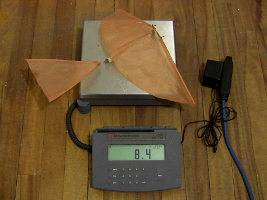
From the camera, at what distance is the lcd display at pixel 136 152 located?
0.77 m

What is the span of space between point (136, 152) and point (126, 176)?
60 millimetres

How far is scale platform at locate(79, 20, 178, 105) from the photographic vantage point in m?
0.82

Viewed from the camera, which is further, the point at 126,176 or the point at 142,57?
the point at 142,57

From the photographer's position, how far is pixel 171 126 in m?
0.84

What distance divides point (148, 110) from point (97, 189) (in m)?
0.24

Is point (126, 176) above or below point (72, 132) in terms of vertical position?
below

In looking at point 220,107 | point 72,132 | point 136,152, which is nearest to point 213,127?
point 220,107

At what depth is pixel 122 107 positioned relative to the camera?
2.83ft

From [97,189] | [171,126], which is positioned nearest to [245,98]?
[171,126]

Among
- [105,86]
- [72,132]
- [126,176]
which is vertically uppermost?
[105,86]

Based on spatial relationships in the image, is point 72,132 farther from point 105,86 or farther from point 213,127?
point 213,127

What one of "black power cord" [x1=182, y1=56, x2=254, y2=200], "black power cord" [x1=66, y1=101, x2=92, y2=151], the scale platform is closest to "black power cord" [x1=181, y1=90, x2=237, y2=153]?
"black power cord" [x1=182, y1=56, x2=254, y2=200]

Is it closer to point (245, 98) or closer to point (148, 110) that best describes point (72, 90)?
point (148, 110)

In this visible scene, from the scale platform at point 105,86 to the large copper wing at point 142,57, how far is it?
16 millimetres
